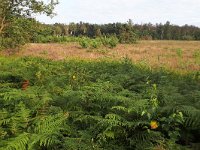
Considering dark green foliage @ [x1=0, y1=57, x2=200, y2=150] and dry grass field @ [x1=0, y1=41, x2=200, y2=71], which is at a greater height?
dark green foliage @ [x1=0, y1=57, x2=200, y2=150]

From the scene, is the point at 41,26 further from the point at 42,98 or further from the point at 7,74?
the point at 42,98

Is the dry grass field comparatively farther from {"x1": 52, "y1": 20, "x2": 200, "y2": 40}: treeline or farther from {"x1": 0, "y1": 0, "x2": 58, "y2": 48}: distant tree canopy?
{"x1": 52, "y1": 20, "x2": 200, "y2": 40}: treeline

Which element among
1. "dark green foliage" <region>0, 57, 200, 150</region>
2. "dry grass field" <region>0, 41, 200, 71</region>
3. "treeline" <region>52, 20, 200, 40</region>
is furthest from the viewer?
"treeline" <region>52, 20, 200, 40</region>

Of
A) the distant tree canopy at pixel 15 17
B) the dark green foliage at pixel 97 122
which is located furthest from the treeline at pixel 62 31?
the dark green foliage at pixel 97 122

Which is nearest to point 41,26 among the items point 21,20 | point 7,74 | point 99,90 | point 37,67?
point 21,20

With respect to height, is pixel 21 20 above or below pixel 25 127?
above

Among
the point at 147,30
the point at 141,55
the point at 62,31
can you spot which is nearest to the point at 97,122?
the point at 141,55

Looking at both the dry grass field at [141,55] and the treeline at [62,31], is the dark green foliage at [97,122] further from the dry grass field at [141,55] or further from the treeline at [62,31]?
the treeline at [62,31]

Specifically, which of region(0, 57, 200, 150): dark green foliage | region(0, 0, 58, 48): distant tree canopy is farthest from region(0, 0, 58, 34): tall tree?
region(0, 57, 200, 150): dark green foliage

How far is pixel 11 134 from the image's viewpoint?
16.1 feet

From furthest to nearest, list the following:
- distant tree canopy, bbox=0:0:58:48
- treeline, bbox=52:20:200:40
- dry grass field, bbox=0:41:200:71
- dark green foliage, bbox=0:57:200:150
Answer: treeline, bbox=52:20:200:40
distant tree canopy, bbox=0:0:58:48
dry grass field, bbox=0:41:200:71
dark green foliage, bbox=0:57:200:150

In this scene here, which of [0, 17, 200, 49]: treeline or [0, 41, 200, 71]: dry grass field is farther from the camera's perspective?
[0, 17, 200, 49]: treeline

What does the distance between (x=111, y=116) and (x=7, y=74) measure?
4.21m

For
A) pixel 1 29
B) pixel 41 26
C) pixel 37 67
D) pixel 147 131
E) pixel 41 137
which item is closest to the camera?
pixel 41 137
